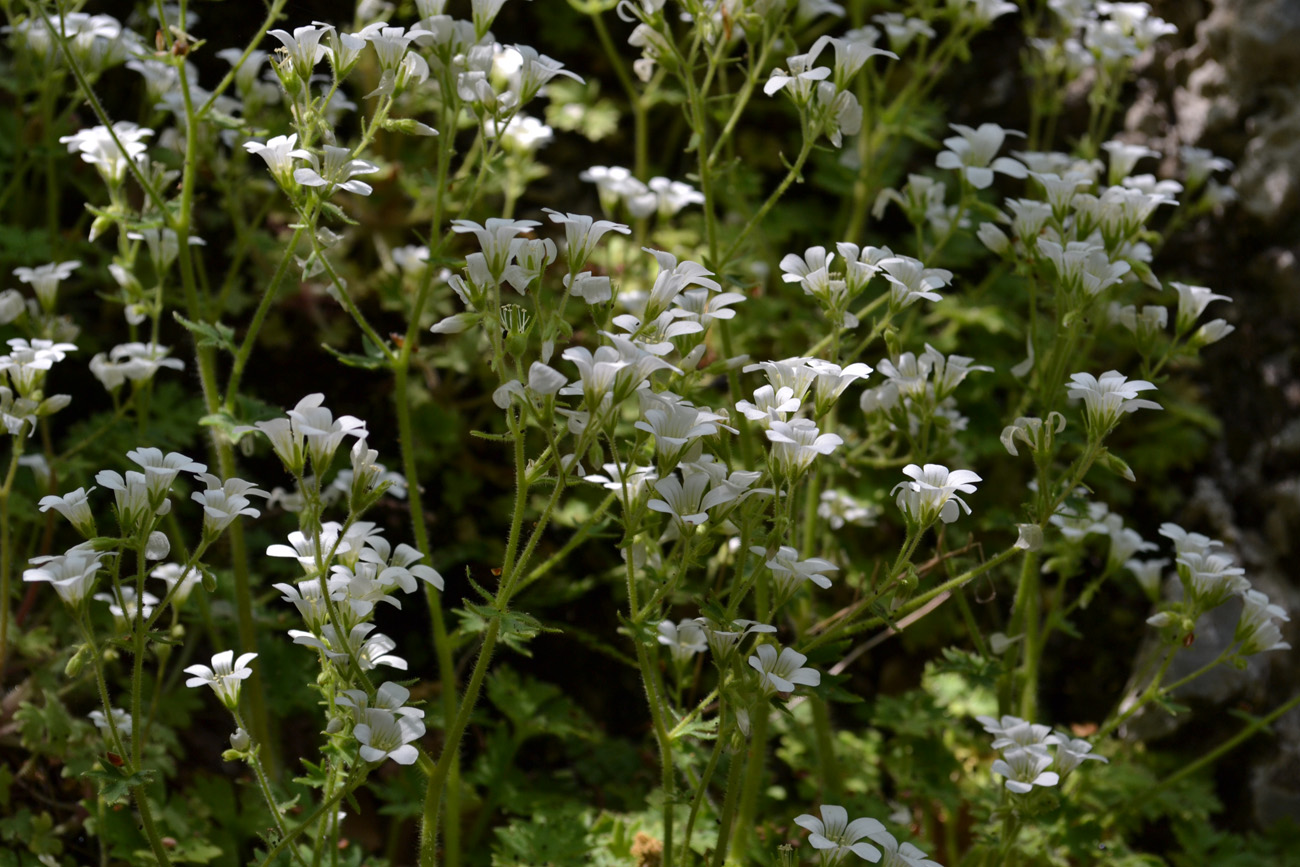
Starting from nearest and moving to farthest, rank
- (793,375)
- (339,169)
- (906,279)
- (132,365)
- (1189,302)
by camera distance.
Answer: (793,375)
(339,169)
(906,279)
(1189,302)
(132,365)

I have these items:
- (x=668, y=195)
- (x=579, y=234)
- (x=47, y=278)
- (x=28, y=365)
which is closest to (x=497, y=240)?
(x=579, y=234)

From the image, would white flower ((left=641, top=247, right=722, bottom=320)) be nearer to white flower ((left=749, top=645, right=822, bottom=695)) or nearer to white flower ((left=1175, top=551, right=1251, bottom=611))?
white flower ((left=749, top=645, right=822, bottom=695))

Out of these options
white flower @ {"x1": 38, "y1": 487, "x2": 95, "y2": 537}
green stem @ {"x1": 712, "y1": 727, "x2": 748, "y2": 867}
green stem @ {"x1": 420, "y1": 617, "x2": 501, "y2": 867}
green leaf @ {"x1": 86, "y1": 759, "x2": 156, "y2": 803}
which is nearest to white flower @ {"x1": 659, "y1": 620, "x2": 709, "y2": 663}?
green stem @ {"x1": 712, "y1": 727, "x2": 748, "y2": 867}

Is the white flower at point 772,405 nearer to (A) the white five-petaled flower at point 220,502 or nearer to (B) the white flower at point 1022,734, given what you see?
(B) the white flower at point 1022,734

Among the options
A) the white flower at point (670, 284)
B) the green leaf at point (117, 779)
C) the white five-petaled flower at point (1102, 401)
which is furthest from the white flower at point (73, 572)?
the white five-petaled flower at point (1102, 401)

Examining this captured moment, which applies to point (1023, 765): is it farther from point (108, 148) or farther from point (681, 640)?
point (108, 148)

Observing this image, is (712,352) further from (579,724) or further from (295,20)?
(295,20)

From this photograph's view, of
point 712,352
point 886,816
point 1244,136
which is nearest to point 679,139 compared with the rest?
point 712,352
